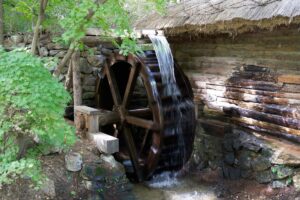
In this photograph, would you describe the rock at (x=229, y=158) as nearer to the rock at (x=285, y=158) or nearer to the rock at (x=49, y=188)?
the rock at (x=285, y=158)

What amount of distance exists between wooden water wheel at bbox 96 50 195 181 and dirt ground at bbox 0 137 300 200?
0.85 meters

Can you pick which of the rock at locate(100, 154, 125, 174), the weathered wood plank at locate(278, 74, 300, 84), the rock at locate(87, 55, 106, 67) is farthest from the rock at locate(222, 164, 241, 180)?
the rock at locate(87, 55, 106, 67)

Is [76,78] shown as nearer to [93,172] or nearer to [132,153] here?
[132,153]

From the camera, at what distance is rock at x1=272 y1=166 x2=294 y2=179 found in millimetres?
4555

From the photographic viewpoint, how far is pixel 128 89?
652cm

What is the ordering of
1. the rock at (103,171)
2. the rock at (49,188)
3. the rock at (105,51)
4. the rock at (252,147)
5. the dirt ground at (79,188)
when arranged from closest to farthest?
the dirt ground at (79,188) < the rock at (49,188) < the rock at (103,171) < the rock at (252,147) < the rock at (105,51)

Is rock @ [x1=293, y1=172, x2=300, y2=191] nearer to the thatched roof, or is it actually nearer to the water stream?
the water stream

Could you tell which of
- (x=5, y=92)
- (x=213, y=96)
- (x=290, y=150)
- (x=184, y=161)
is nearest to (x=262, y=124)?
(x=290, y=150)

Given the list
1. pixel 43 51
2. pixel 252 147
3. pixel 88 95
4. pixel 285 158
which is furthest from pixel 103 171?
pixel 43 51

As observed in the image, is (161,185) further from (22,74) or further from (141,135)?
(22,74)

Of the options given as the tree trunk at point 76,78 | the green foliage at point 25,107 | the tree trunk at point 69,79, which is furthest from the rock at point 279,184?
the tree trunk at point 69,79

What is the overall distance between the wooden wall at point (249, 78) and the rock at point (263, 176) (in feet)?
1.84

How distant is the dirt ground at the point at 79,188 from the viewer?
13.4 feet

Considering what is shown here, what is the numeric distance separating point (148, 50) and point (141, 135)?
1844 millimetres
